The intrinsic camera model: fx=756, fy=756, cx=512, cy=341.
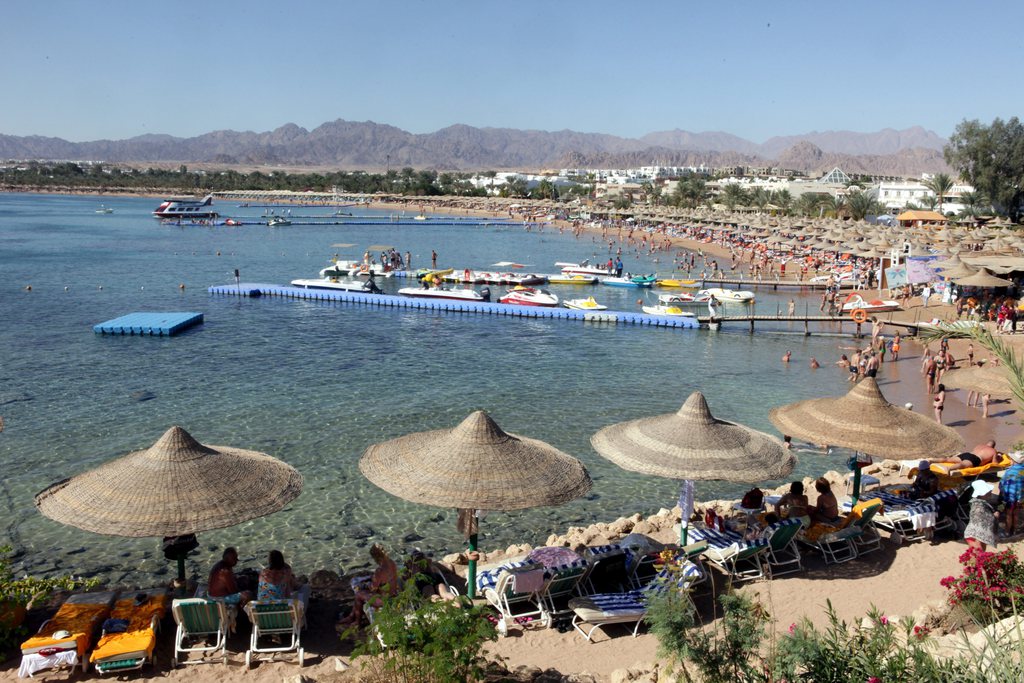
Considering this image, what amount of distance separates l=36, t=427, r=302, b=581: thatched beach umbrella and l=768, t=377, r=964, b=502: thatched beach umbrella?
6248 mm

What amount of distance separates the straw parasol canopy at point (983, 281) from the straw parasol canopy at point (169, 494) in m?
25.0

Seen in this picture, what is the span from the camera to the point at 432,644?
550 centimetres

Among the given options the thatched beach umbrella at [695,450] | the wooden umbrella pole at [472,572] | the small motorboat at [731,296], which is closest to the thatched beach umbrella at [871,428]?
the thatched beach umbrella at [695,450]

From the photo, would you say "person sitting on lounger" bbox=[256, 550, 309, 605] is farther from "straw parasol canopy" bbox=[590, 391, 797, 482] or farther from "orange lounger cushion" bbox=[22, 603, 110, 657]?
"straw parasol canopy" bbox=[590, 391, 797, 482]

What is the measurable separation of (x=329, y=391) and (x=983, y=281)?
21.5m

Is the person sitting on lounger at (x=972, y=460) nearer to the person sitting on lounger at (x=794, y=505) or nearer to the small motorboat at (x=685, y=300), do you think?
the person sitting on lounger at (x=794, y=505)

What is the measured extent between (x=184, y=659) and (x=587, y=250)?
5779 centimetres

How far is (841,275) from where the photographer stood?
39.9 m

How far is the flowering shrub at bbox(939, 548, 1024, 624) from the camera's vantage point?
22.6ft

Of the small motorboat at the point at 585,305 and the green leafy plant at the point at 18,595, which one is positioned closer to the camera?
the green leafy plant at the point at 18,595

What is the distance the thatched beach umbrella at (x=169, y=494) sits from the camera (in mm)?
7059

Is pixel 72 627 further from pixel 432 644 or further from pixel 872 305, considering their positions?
pixel 872 305

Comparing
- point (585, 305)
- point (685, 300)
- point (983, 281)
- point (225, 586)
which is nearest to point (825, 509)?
point (225, 586)

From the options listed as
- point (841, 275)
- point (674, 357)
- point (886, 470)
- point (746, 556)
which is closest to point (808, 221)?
point (841, 275)
